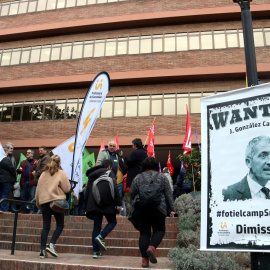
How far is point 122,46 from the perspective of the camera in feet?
67.4

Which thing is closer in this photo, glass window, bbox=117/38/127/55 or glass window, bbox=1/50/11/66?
glass window, bbox=117/38/127/55

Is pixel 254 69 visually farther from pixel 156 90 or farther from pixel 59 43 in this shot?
pixel 59 43

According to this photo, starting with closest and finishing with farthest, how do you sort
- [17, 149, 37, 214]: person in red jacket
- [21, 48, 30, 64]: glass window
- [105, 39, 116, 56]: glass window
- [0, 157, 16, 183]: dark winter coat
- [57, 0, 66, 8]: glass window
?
[0, 157, 16, 183]: dark winter coat, [17, 149, 37, 214]: person in red jacket, [105, 39, 116, 56]: glass window, [21, 48, 30, 64]: glass window, [57, 0, 66, 8]: glass window

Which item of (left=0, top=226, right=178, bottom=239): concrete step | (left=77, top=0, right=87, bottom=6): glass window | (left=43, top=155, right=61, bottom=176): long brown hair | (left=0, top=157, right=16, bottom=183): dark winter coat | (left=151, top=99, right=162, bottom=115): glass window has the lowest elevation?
(left=0, top=226, right=178, bottom=239): concrete step

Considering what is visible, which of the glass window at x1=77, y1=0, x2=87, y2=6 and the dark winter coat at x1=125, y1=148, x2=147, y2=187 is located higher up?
the glass window at x1=77, y1=0, x2=87, y2=6

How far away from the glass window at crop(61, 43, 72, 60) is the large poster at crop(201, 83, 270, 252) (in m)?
19.4

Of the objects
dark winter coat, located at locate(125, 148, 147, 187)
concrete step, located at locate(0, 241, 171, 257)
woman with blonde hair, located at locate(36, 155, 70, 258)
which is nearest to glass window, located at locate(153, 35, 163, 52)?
dark winter coat, located at locate(125, 148, 147, 187)

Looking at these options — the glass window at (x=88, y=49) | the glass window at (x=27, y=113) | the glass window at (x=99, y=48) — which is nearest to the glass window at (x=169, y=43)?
the glass window at (x=99, y=48)

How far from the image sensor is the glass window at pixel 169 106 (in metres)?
18.9

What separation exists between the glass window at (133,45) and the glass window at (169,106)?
376 cm

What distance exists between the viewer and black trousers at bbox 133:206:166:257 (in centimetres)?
456

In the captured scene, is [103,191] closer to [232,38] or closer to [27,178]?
[27,178]

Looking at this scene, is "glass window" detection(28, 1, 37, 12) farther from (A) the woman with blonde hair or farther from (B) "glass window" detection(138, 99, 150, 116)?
(A) the woman with blonde hair

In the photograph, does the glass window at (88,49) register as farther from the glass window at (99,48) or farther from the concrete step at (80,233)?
the concrete step at (80,233)
